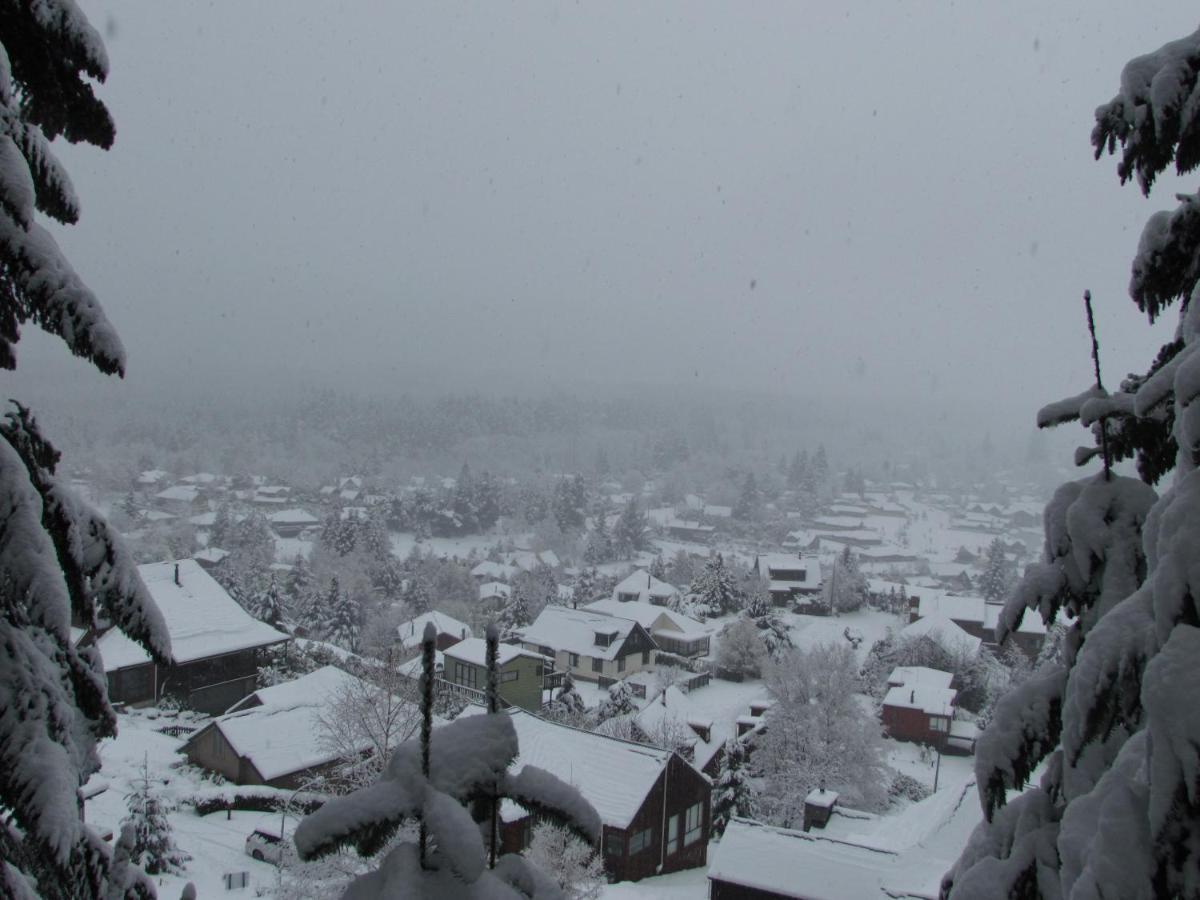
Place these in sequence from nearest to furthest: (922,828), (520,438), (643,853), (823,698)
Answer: (922,828), (643,853), (823,698), (520,438)

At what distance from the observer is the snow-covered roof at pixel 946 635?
135 feet

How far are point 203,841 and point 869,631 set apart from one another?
45.2 m

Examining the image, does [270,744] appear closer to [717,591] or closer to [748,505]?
[717,591]

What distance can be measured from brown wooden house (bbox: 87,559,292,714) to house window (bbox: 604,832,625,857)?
16590 mm

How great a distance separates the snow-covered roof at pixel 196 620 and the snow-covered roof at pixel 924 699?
25.5m

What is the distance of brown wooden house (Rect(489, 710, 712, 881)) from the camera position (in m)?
19.0

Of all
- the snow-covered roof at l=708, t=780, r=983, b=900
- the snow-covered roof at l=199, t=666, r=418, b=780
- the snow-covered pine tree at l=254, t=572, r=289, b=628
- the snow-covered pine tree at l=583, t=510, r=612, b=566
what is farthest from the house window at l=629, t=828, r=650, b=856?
the snow-covered pine tree at l=583, t=510, r=612, b=566

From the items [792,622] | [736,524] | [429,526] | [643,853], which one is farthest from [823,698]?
[736,524]

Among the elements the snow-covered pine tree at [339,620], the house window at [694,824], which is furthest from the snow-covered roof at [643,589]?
the house window at [694,824]

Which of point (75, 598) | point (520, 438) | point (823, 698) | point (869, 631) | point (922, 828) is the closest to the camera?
point (75, 598)

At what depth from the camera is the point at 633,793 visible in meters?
19.4

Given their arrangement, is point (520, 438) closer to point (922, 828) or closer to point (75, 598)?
point (922, 828)

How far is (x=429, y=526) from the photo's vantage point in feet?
314

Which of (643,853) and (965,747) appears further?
(965,747)
